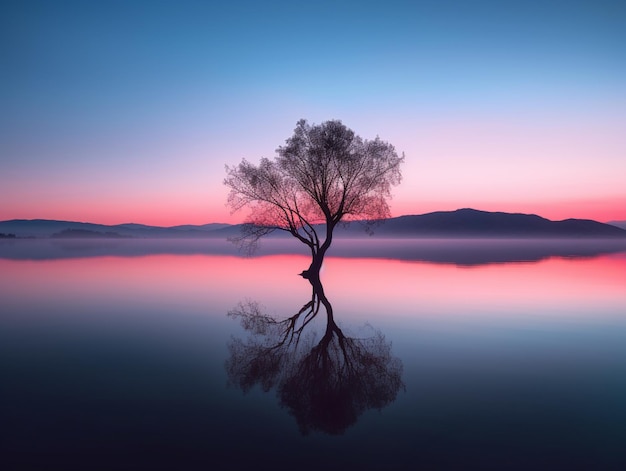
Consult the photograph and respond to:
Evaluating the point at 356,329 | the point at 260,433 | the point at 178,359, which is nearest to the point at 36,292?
the point at 178,359

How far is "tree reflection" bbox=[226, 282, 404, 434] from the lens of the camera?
932 centimetres

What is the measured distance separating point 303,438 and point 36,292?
27.3 metres

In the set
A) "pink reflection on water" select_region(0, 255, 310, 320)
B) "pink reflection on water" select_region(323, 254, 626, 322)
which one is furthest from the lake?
"pink reflection on water" select_region(0, 255, 310, 320)

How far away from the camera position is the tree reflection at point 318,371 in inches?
367

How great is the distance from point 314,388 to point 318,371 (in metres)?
1.35

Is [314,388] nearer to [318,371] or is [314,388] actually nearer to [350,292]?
[318,371]

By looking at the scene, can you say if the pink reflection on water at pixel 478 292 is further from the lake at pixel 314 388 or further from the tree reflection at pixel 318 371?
the tree reflection at pixel 318 371

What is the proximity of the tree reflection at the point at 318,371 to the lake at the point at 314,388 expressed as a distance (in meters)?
0.06

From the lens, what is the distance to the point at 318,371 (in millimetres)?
11828

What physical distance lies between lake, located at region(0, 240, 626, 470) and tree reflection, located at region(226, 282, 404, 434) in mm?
57

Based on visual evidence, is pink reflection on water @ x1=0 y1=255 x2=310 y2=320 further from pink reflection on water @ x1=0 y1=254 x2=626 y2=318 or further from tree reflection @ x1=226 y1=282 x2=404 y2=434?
tree reflection @ x1=226 y1=282 x2=404 y2=434

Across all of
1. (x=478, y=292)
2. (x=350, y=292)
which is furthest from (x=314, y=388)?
(x=478, y=292)

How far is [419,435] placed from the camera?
8.15 metres

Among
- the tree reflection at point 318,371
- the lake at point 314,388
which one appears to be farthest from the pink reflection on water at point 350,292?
the tree reflection at point 318,371
